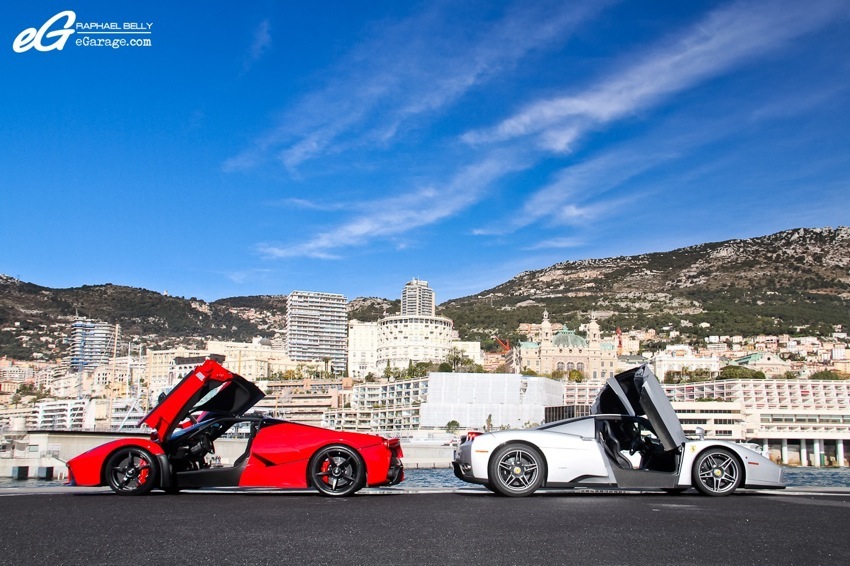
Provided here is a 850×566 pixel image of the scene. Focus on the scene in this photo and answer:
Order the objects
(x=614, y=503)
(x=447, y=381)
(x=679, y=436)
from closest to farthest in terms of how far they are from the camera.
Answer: (x=614, y=503), (x=679, y=436), (x=447, y=381)

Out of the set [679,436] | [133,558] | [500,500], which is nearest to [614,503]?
[500,500]

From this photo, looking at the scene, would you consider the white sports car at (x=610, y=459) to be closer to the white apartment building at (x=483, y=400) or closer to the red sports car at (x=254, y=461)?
the red sports car at (x=254, y=461)

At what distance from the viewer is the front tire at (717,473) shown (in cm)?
1078

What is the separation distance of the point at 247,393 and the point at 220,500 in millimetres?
2604

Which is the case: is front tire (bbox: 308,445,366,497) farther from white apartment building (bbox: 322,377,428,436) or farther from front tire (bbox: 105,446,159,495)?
white apartment building (bbox: 322,377,428,436)

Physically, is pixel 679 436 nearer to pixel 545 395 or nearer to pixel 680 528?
pixel 680 528

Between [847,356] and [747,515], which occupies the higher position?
[847,356]

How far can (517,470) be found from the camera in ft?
34.8

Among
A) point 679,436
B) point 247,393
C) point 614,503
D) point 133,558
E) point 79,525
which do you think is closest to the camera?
point 133,558

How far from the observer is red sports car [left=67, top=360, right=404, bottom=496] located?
35.1 feet

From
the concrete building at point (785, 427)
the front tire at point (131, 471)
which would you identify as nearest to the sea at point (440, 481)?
the front tire at point (131, 471)

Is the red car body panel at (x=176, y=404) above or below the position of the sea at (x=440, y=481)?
above

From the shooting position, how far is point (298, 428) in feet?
36.1

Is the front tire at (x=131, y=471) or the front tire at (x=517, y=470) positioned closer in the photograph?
the front tire at (x=517, y=470)
